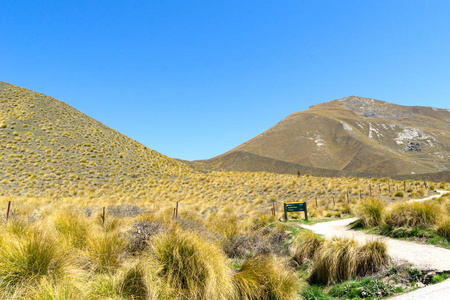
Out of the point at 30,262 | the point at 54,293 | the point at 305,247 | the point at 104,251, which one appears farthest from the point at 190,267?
the point at 305,247

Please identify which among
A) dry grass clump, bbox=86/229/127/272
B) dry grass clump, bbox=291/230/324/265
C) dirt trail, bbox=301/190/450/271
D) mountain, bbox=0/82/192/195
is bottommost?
dry grass clump, bbox=291/230/324/265

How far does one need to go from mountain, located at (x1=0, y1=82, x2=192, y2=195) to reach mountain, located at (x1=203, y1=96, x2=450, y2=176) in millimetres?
63450

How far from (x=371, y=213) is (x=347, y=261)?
17.3ft

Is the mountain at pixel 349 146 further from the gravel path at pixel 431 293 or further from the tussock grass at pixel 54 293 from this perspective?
the tussock grass at pixel 54 293

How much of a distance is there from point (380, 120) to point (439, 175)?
121 meters

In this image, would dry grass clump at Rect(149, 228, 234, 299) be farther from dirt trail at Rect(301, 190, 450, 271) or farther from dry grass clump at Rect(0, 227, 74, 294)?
dirt trail at Rect(301, 190, 450, 271)

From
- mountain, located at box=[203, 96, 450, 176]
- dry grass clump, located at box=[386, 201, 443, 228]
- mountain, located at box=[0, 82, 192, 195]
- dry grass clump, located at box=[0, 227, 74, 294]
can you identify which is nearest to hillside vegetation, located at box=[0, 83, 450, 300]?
dry grass clump, located at box=[0, 227, 74, 294]

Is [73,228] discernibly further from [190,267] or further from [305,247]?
[305,247]

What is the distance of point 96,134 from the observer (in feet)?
138

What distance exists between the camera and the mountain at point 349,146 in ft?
356

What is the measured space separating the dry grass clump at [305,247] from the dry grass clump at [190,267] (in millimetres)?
3541

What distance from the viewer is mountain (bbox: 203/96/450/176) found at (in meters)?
109

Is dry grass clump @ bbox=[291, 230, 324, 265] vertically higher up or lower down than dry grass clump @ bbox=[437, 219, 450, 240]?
lower down

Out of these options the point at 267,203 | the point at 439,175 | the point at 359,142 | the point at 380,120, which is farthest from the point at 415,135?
the point at 267,203
